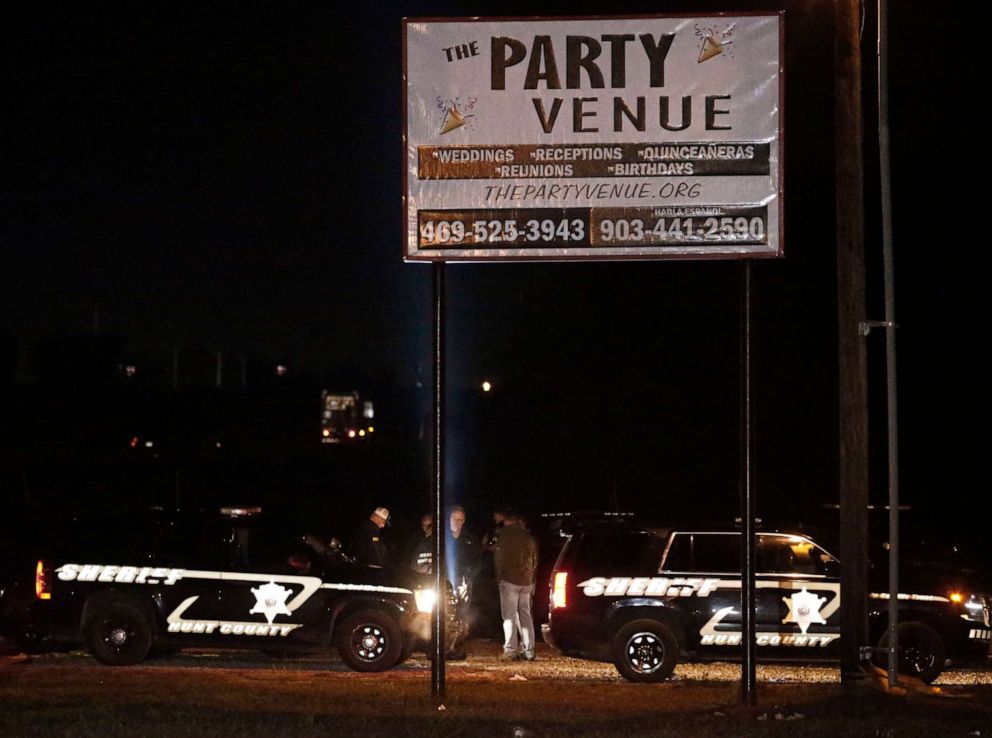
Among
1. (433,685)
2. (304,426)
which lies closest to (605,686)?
(433,685)

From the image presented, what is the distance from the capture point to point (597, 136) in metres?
11.8

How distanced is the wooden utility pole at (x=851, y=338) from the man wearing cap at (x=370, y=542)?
18.9 feet

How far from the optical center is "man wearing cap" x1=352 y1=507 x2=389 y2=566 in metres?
16.4

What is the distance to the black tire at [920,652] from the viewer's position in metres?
15.2

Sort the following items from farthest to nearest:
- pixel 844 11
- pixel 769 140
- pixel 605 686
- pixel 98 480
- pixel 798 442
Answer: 1. pixel 98 480
2. pixel 798 442
3. pixel 605 686
4. pixel 844 11
5. pixel 769 140

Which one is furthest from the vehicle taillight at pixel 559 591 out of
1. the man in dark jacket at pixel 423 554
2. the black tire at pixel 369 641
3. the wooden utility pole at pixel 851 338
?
the wooden utility pole at pixel 851 338

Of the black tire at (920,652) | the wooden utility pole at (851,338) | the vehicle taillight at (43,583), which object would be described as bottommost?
the black tire at (920,652)

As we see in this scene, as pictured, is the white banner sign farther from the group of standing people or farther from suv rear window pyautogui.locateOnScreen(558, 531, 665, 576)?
the group of standing people

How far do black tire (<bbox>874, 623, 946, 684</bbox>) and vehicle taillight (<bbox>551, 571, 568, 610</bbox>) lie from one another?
367 centimetres

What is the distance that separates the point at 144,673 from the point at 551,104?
7115 mm

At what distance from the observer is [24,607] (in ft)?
51.9

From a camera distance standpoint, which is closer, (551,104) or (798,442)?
(551,104)

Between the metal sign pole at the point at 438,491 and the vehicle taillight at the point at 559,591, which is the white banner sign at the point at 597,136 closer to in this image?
the metal sign pole at the point at 438,491

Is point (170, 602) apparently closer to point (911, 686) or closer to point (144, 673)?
point (144, 673)
